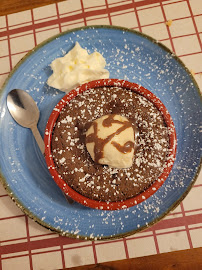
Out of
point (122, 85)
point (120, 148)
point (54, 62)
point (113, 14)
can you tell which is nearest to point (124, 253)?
point (120, 148)

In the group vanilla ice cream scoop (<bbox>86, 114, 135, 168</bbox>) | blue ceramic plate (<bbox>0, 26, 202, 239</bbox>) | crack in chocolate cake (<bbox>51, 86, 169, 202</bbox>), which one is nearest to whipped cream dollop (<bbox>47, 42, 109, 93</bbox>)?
blue ceramic plate (<bbox>0, 26, 202, 239</bbox>)

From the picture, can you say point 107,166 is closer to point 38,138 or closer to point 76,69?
point 38,138

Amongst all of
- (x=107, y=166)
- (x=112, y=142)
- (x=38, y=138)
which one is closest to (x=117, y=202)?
(x=107, y=166)

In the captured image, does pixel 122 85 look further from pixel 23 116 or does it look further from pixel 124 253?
pixel 124 253

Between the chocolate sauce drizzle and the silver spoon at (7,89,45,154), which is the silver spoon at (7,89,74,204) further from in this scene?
the chocolate sauce drizzle

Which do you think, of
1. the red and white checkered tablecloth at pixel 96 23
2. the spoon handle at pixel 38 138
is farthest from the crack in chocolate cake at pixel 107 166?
the red and white checkered tablecloth at pixel 96 23

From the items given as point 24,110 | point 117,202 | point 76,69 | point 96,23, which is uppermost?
point 96,23

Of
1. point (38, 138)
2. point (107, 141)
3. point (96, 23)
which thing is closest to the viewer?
point (107, 141)
